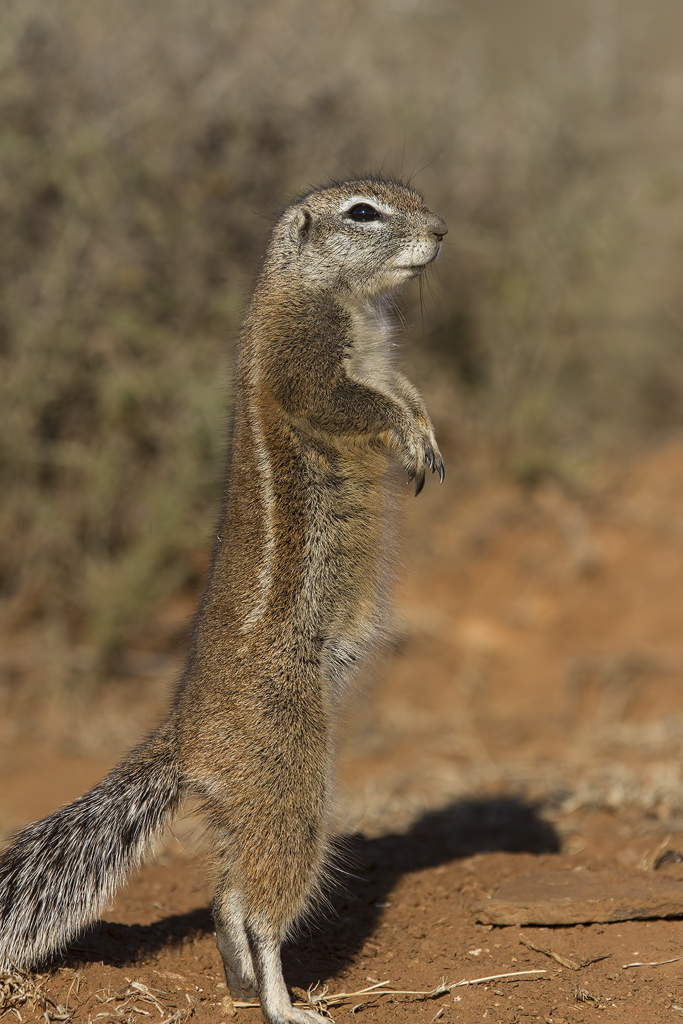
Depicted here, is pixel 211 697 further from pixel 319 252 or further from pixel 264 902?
pixel 319 252

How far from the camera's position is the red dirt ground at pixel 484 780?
3.34m

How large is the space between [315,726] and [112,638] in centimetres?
464

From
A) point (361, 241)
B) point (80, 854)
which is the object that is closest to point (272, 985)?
point (80, 854)

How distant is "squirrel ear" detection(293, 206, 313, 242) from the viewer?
163 inches

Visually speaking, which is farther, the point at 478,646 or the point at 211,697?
the point at 478,646

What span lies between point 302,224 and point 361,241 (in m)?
0.28

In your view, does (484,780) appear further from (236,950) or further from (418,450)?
(418,450)

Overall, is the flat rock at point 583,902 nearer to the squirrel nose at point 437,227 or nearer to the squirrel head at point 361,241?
the squirrel head at point 361,241

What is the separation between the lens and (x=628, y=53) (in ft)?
32.1

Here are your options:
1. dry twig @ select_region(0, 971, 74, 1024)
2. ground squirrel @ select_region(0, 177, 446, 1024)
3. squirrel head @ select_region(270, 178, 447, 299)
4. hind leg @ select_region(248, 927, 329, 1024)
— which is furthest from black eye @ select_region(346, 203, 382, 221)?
dry twig @ select_region(0, 971, 74, 1024)

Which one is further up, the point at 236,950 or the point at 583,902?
the point at 583,902

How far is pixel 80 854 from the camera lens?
3334 mm

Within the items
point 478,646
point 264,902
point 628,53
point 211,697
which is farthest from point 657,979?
point 628,53

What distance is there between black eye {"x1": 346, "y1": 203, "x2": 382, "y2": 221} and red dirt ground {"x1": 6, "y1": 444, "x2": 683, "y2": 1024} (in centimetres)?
208
